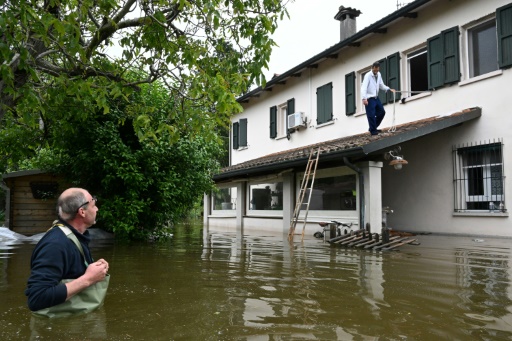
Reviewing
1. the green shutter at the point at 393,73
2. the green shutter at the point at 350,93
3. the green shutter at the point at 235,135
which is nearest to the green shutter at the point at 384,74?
the green shutter at the point at 393,73

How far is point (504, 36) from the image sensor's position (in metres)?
11.0

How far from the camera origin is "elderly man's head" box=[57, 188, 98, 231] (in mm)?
3311

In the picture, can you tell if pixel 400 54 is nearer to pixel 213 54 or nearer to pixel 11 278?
pixel 213 54

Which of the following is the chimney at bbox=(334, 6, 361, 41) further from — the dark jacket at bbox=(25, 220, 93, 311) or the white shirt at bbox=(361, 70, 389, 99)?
the dark jacket at bbox=(25, 220, 93, 311)

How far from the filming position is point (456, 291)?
530cm

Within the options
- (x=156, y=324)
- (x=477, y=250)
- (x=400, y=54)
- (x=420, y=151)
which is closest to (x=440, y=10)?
(x=400, y=54)

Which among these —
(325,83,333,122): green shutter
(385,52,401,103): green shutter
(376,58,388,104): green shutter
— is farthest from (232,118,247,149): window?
(385,52,401,103): green shutter

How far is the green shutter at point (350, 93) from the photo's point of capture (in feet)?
52.2

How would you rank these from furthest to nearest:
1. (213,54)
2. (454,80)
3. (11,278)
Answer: (454,80)
(213,54)
(11,278)

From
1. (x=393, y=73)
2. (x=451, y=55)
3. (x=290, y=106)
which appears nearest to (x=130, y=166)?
(x=393, y=73)

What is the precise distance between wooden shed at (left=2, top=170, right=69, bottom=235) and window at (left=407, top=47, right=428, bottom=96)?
10.6 meters

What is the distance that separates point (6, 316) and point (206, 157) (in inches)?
321

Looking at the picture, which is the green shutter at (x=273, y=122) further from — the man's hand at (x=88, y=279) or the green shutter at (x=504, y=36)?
the man's hand at (x=88, y=279)

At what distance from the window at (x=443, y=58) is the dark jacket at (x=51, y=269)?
11323mm
